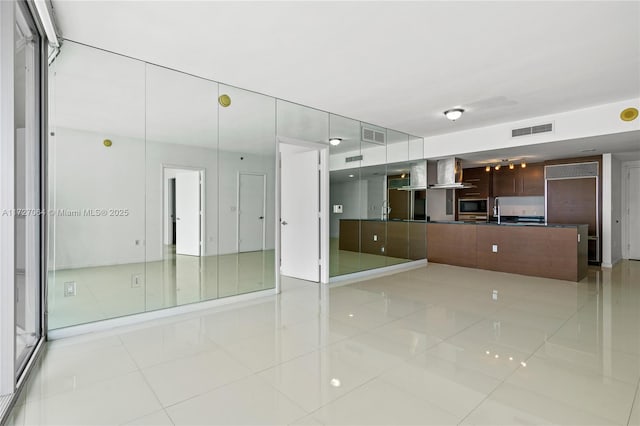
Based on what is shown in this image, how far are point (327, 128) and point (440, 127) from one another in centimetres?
244

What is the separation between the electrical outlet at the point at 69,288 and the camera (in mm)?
3166

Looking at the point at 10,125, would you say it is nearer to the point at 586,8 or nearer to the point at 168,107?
the point at 168,107

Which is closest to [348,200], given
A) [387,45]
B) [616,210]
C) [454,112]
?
[454,112]

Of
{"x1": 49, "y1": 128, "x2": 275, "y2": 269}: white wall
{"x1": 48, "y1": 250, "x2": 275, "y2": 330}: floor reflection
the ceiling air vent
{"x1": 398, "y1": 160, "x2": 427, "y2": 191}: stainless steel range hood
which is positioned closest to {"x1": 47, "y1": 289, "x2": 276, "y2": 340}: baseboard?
{"x1": 48, "y1": 250, "x2": 275, "y2": 330}: floor reflection

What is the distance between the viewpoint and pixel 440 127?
6441 millimetres

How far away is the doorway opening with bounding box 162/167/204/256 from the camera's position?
3.82m

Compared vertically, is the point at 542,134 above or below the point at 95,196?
above

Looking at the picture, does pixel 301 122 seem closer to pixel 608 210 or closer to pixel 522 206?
pixel 608 210

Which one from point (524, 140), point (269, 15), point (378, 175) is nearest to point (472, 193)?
A: point (524, 140)

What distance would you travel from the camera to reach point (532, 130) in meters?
5.73

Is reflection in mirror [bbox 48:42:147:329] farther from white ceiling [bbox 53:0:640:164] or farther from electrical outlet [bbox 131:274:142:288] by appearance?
white ceiling [bbox 53:0:640:164]

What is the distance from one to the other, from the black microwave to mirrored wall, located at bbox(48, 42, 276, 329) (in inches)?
256

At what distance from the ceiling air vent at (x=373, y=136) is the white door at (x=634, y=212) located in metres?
6.42

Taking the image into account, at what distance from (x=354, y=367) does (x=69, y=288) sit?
285 centimetres
